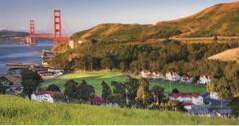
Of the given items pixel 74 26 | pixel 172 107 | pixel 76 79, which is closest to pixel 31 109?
pixel 76 79

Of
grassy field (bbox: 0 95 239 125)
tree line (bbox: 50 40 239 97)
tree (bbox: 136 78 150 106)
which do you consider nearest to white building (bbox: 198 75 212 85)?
tree line (bbox: 50 40 239 97)

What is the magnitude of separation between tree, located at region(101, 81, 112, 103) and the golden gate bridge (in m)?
0.44

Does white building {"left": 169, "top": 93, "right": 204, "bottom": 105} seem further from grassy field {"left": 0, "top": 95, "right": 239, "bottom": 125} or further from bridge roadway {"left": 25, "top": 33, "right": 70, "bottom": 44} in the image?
bridge roadway {"left": 25, "top": 33, "right": 70, "bottom": 44}

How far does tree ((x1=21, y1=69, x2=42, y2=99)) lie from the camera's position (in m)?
3.70

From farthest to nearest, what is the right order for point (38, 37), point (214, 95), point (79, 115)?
point (38, 37) < point (214, 95) < point (79, 115)

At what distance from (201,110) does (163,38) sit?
23.5 inches

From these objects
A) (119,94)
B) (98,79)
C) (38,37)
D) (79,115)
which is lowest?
(79,115)

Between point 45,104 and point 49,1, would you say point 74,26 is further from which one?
point 45,104

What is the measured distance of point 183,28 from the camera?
12.0ft

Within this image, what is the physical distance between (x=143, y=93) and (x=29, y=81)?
2.77 feet

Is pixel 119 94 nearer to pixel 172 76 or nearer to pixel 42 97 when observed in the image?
pixel 172 76

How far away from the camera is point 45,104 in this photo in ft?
11.5

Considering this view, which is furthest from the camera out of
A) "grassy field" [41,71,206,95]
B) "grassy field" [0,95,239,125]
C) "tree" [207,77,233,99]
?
"grassy field" [41,71,206,95]

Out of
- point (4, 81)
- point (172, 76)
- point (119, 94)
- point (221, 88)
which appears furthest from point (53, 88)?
point (221, 88)
